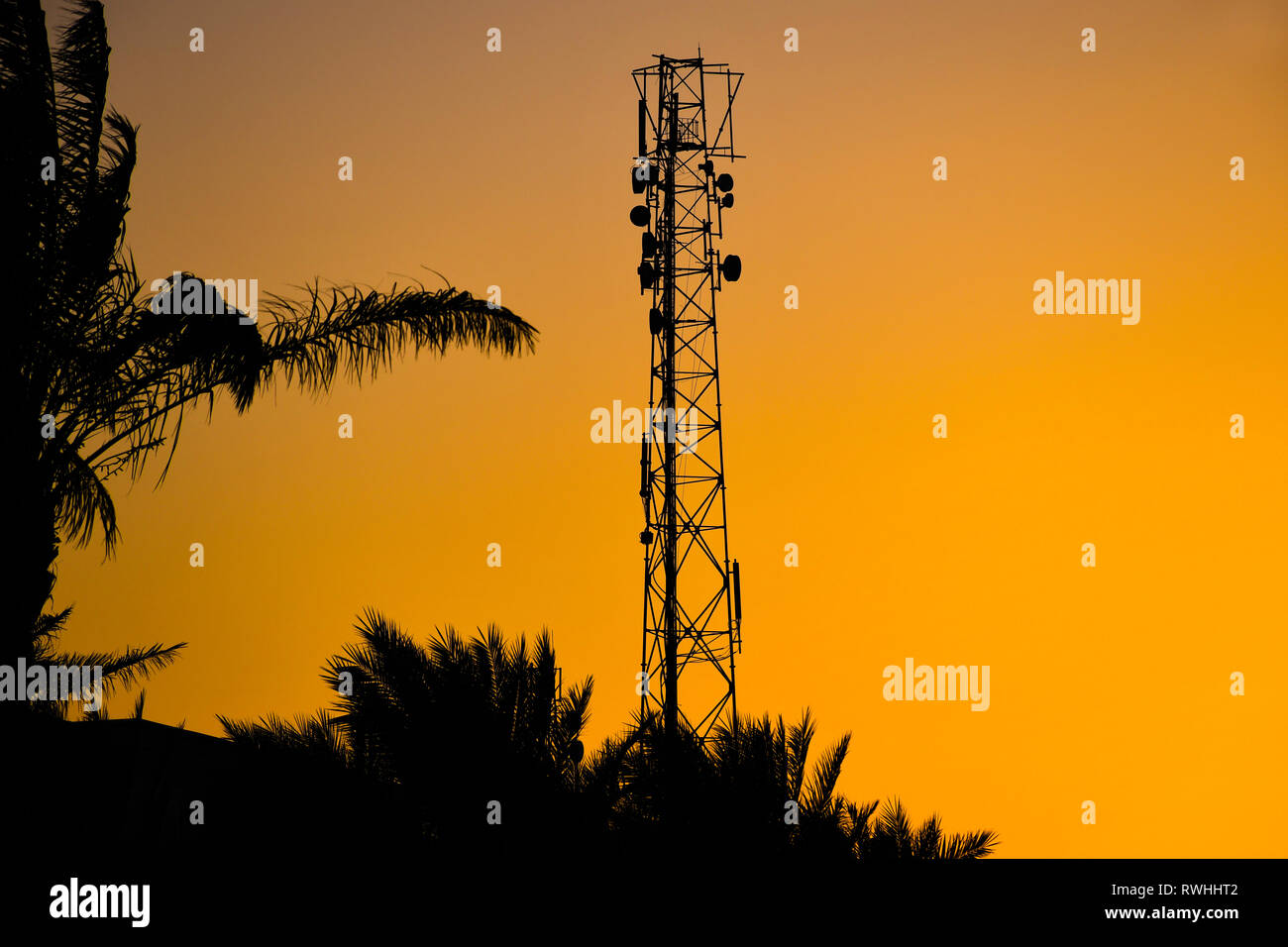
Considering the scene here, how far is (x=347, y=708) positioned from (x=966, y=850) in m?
5.61

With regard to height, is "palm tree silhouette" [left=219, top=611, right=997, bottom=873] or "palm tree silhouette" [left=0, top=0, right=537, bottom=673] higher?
"palm tree silhouette" [left=0, top=0, right=537, bottom=673]

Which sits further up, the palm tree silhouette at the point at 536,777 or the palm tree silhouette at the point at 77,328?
the palm tree silhouette at the point at 77,328

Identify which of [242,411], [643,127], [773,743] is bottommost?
[773,743]

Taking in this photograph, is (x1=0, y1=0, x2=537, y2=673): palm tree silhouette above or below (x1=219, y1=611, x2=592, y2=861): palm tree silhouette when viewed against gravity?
above

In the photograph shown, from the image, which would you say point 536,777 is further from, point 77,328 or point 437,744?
point 77,328

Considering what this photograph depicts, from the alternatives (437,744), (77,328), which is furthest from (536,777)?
(77,328)

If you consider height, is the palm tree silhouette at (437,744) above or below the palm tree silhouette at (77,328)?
below
